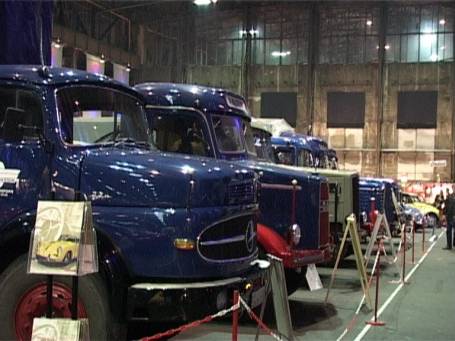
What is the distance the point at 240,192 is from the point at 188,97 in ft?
9.24

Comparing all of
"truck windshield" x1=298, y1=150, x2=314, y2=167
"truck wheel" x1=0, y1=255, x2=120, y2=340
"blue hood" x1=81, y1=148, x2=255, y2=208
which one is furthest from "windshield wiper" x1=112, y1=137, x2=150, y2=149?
"truck windshield" x1=298, y1=150, x2=314, y2=167

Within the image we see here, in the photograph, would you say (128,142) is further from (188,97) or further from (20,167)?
(188,97)

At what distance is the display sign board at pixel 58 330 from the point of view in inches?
161

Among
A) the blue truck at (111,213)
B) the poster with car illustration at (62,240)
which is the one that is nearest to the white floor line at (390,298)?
the blue truck at (111,213)

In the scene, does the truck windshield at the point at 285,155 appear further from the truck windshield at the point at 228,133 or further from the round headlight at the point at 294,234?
the round headlight at the point at 294,234

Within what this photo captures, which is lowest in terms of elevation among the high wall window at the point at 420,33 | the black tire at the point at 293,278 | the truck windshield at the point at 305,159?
the black tire at the point at 293,278

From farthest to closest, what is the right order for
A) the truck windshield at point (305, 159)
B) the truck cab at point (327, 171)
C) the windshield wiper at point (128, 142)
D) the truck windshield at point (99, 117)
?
the truck windshield at point (305, 159)
the truck cab at point (327, 171)
the windshield wiper at point (128, 142)
the truck windshield at point (99, 117)

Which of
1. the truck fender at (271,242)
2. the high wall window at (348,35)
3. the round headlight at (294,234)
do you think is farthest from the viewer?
the high wall window at (348,35)

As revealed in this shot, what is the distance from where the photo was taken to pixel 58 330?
411 cm

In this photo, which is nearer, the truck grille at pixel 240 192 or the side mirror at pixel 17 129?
the side mirror at pixel 17 129

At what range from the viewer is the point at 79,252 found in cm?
412

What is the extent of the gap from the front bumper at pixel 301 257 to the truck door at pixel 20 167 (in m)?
3.22

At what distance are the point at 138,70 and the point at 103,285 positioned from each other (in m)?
36.5

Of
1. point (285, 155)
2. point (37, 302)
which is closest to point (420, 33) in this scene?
point (285, 155)
